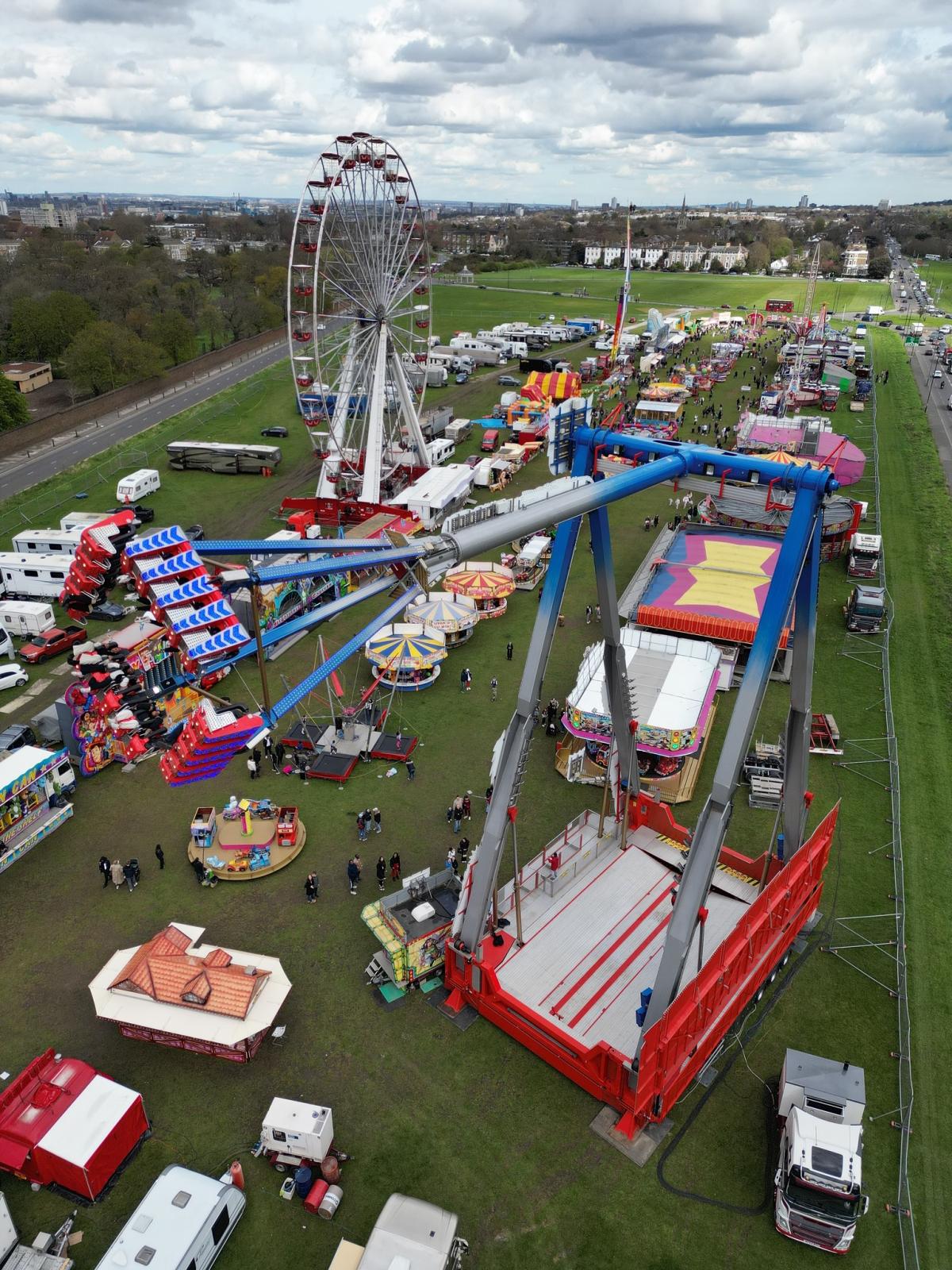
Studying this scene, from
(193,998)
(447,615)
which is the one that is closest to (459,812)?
(193,998)

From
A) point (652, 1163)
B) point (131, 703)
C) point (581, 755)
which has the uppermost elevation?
point (131, 703)

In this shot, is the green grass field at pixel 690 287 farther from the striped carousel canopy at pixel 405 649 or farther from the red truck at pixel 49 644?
the red truck at pixel 49 644

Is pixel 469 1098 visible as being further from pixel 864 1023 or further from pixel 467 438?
pixel 467 438

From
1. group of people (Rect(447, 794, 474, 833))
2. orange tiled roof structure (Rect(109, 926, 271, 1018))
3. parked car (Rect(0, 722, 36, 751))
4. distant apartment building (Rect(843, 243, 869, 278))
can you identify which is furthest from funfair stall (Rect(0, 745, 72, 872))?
distant apartment building (Rect(843, 243, 869, 278))

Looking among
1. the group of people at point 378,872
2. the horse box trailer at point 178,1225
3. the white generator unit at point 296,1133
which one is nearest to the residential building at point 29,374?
the group of people at point 378,872

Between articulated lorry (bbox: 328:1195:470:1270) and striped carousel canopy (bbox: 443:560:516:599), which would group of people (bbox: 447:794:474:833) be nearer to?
articulated lorry (bbox: 328:1195:470:1270)

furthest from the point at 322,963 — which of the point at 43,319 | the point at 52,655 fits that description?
the point at 43,319

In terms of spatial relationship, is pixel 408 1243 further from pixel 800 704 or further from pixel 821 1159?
pixel 800 704
